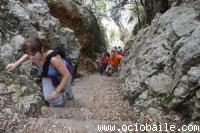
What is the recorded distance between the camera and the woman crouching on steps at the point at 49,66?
4805 millimetres

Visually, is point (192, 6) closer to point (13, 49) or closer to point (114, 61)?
Result: point (13, 49)

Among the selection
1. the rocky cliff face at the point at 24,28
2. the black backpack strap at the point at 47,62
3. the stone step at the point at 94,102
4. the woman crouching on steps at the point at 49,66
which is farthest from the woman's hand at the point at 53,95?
the rocky cliff face at the point at 24,28

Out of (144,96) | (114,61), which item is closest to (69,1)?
(114,61)

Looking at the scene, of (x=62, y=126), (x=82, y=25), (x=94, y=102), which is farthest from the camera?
(x=82, y=25)

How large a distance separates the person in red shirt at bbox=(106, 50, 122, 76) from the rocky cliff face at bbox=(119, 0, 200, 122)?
6.50m

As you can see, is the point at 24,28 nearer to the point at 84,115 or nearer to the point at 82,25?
the point at 84,115

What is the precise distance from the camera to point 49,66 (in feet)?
17.2

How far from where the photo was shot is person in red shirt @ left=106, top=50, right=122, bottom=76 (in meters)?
14.5

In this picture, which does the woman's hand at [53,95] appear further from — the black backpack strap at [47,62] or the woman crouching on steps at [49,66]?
the black backpack strap at [47,62]

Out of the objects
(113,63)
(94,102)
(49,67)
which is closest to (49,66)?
(49,67)

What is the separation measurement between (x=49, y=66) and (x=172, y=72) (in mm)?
2165

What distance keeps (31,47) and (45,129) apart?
1.29 meters

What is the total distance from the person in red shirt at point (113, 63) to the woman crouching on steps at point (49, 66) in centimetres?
873

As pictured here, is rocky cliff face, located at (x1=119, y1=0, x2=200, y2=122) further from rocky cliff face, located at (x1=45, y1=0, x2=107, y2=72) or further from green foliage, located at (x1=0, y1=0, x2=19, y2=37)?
rocky cliff face, located at (x1=45, y1=0, x2=107, y2=72)
